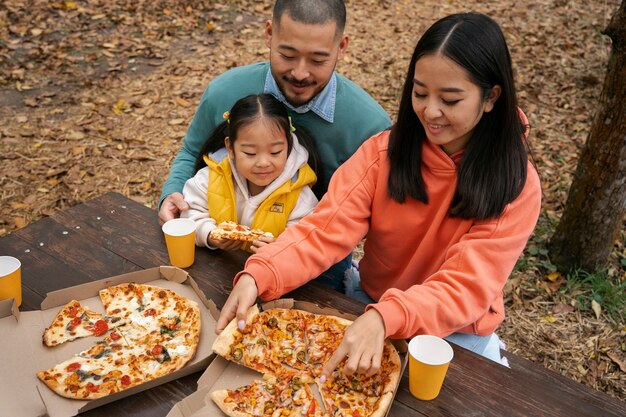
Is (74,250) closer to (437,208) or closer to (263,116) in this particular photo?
(263,116)

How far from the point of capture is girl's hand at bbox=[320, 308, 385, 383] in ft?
6.35

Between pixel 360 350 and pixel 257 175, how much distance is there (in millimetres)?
1209

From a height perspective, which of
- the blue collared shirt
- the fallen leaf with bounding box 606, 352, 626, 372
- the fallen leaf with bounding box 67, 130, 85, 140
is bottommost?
the fallen leaf with bounding box 606, 352, 626, 372

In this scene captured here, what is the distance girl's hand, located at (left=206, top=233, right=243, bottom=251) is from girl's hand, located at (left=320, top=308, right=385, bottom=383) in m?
0.80

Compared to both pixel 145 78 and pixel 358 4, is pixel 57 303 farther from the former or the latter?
pixel 358 4

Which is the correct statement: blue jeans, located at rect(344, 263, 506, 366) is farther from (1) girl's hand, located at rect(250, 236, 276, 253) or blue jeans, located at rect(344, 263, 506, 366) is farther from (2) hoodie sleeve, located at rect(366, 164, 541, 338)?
(1) girl's hand, located at rect(250, 236, 276, 253)

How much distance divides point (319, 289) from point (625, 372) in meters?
2.60

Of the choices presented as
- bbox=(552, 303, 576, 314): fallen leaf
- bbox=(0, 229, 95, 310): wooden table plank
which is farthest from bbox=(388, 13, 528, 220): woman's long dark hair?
bbox=(552, 303, 576, 314): fallen leaf

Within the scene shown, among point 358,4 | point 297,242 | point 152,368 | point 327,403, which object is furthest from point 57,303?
point 358,4

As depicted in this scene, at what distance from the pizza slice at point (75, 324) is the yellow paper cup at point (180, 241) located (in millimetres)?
394

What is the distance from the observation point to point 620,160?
4.00 meters

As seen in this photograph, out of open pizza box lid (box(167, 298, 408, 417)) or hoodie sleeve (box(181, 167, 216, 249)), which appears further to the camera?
hoodie sleeve (box(181, 167, 216, 249))

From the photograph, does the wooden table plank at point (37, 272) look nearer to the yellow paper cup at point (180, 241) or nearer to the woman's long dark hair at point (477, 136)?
the yellow paper cup at point (180, 241)

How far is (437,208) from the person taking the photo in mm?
2557
